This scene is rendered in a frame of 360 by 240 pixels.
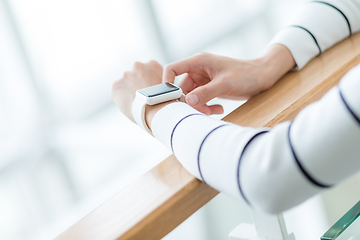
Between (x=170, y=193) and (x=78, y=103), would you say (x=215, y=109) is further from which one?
(x=78, y=103)

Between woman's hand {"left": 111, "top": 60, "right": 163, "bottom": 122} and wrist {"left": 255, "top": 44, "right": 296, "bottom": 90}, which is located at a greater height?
woman's hand {"left": 111, "top": 60, "right": 163, "bottom": 122}

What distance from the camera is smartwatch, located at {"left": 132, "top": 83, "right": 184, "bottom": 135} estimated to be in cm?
57

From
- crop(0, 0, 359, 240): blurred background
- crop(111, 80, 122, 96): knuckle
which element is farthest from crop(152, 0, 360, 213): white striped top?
crop(0, 0, 359, 240): blurred background

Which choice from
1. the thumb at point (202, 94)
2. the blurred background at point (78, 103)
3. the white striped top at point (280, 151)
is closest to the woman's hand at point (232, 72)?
the thumb at point (202, 94)

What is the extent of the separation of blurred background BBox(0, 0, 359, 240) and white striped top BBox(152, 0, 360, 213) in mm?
900

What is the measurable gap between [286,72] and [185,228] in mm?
889

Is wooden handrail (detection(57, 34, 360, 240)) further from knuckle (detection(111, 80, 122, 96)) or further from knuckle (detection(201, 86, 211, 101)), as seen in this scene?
knuckle (detection(111, 80, 122, 96))

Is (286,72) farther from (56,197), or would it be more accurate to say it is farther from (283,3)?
(283,3)

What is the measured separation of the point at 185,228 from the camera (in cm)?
145

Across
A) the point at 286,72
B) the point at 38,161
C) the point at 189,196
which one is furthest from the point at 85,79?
the point at 189,196

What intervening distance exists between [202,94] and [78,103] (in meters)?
Result: 2.36

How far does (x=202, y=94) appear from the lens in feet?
2.06

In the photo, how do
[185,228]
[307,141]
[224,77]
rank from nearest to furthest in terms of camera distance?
1. [307,141]
2. [224,77]
3. [185,228]

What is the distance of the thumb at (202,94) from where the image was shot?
0.62m
